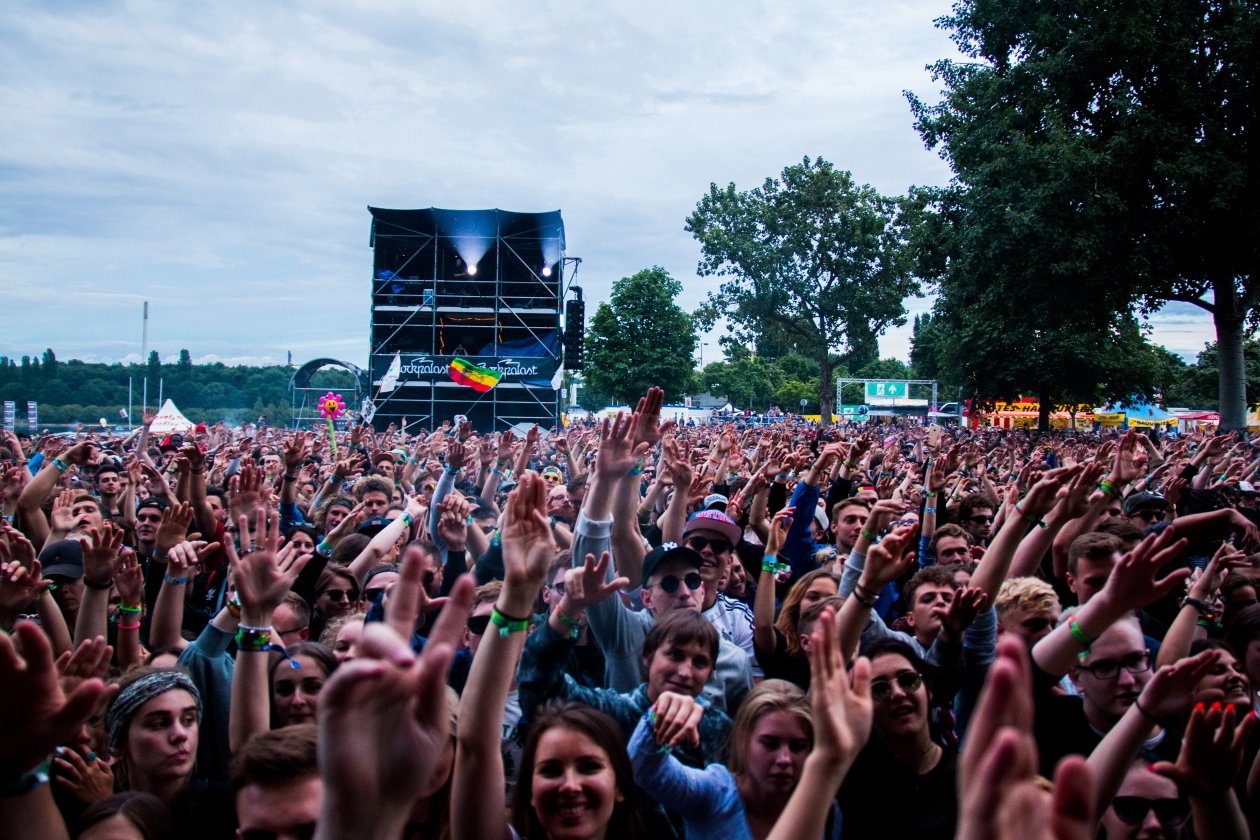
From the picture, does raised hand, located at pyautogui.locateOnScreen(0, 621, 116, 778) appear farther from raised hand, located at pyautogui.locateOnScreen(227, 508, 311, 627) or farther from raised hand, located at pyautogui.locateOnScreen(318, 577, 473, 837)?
raised hand, located at pyautogui.locateOnScreen(227, 508, 311, 627)

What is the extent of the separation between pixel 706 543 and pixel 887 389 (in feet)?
152

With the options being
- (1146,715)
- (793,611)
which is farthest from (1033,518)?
(1146,715)

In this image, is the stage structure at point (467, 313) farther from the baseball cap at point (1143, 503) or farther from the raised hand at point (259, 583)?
the raised hand at point (259, 583)

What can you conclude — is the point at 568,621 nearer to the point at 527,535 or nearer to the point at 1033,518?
the point at 527,535

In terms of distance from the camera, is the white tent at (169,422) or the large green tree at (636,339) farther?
the large green tree at (636,339)

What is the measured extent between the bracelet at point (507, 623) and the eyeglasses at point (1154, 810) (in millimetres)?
1784

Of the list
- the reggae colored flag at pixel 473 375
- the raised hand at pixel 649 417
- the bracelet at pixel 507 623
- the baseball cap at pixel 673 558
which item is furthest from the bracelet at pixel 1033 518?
the reggae colored flag at pixel 473 375

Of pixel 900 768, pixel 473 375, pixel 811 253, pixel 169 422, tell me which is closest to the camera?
pixel 900 768

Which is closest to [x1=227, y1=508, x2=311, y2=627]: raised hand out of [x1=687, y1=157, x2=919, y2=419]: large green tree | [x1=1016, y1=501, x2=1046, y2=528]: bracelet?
[x1=1016, y1=501, x2=1046, y2=528]: bracelet

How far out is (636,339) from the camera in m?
48.2

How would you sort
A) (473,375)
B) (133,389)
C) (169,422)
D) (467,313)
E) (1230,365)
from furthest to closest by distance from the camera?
(133,389), (467,313), (473,375), (1230,365), (169,422)

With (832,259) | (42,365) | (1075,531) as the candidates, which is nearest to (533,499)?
(1075,531)

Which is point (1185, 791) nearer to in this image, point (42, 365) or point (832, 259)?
point (832, 259)

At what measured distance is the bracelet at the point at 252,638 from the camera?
2.75 m
